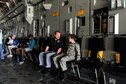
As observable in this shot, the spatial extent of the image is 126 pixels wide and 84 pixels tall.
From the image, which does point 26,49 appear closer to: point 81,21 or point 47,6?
point 47,6

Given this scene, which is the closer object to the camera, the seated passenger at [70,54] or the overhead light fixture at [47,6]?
the seated passenger at [70,54]

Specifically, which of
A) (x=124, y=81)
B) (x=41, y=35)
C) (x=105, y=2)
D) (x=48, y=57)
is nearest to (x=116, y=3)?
(x=105, y=2)

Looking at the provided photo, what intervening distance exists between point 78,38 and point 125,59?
211 cm

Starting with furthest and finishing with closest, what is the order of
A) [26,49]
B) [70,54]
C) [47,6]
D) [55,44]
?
[26,49] → [47,6] → [55,44] → [70,54]

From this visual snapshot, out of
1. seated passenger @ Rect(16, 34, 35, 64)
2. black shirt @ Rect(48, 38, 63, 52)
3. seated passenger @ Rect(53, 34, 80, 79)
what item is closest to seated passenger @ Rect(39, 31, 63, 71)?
black shirt @ Rect(48, 38, 63, 52)

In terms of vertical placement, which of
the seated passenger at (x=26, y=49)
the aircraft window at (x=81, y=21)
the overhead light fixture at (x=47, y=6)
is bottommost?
the seated passenger at (x=26, y=49)

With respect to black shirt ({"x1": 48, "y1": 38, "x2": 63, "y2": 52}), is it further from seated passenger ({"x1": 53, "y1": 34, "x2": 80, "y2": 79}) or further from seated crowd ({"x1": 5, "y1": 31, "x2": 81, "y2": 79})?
seated passenger ({"x1": 53, "y1": 34, "x2": 80, "y2": 79})

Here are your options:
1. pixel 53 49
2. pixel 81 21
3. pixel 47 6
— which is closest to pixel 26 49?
pixel 47 6

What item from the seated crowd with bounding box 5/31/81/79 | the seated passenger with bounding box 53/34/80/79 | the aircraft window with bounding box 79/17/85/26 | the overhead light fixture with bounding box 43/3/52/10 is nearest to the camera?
the aircraft window with bounding box 79/17/85/26

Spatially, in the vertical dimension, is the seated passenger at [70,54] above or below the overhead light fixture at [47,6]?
below

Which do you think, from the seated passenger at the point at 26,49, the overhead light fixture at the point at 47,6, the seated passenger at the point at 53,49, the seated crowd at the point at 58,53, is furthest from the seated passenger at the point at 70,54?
the seated passenger at the point at 26,49

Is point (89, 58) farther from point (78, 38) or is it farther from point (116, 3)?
point (116, 3)

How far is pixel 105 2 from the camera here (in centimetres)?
590

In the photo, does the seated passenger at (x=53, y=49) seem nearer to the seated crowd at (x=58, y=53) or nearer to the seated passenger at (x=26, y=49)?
the seated crowd at (x=58, y=53)
